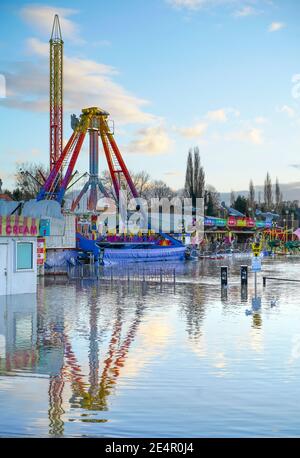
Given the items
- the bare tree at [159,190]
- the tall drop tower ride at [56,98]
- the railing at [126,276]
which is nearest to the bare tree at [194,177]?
the bare tree at [159,190]

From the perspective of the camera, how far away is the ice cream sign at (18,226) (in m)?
23.5

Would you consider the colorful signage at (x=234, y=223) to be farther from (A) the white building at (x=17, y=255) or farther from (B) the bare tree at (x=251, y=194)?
(A) the white building at (x=17, y=255)

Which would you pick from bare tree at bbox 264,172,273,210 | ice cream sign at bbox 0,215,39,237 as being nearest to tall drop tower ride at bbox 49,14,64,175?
ice cream sign at bbox 0,215,39,237

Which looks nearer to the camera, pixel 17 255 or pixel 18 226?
pixel 18 226

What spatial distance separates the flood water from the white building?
2.82 metres

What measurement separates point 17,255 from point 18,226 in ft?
4.23

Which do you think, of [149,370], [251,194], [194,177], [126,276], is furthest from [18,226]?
[251,194]

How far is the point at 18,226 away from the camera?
79.0 feet

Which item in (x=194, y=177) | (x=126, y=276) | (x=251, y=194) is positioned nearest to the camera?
(x=126, y=276)

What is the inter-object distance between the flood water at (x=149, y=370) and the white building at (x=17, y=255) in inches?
111

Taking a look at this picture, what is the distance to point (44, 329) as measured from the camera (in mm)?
15859

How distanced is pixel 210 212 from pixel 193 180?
11954mm

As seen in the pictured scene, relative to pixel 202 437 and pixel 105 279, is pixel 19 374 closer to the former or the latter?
pixel 202 437

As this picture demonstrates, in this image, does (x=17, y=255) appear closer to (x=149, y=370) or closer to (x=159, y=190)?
(x=149, y=370)
